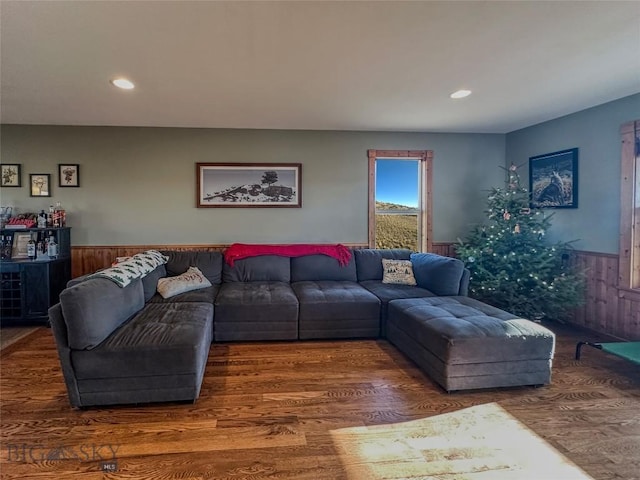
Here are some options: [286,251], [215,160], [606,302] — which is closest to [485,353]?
[606,302]

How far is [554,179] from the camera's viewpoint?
4.24 m

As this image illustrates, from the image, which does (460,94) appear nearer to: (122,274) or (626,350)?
(626,350)

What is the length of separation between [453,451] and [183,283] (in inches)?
113

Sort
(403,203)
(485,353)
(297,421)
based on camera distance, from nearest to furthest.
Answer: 1. (297,421)
2. (485,353)
3. (403,203)

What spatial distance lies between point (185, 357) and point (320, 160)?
3.26m

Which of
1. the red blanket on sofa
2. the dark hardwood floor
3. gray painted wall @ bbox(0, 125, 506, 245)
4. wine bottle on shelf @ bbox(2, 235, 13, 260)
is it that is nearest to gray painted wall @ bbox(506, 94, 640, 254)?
gray painted wall @ bbox(0, 125, 506, 245)

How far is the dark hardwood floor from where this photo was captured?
178 cm

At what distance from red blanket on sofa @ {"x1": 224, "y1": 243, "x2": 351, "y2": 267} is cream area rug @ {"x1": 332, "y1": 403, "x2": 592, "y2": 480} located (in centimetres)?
244

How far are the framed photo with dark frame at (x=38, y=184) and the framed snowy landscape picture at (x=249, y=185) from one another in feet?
6.13

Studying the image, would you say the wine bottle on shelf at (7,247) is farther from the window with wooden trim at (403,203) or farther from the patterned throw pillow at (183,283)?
the window with wooden trim at (403,203)

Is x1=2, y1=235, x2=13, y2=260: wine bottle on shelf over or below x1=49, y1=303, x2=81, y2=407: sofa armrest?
over

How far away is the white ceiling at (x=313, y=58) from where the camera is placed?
2.00 meters

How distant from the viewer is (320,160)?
4816 mm

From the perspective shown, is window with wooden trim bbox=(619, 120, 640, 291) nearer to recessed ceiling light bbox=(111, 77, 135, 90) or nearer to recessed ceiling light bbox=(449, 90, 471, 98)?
recessed ceiling light bbox=(449, 90, 471, 98)
